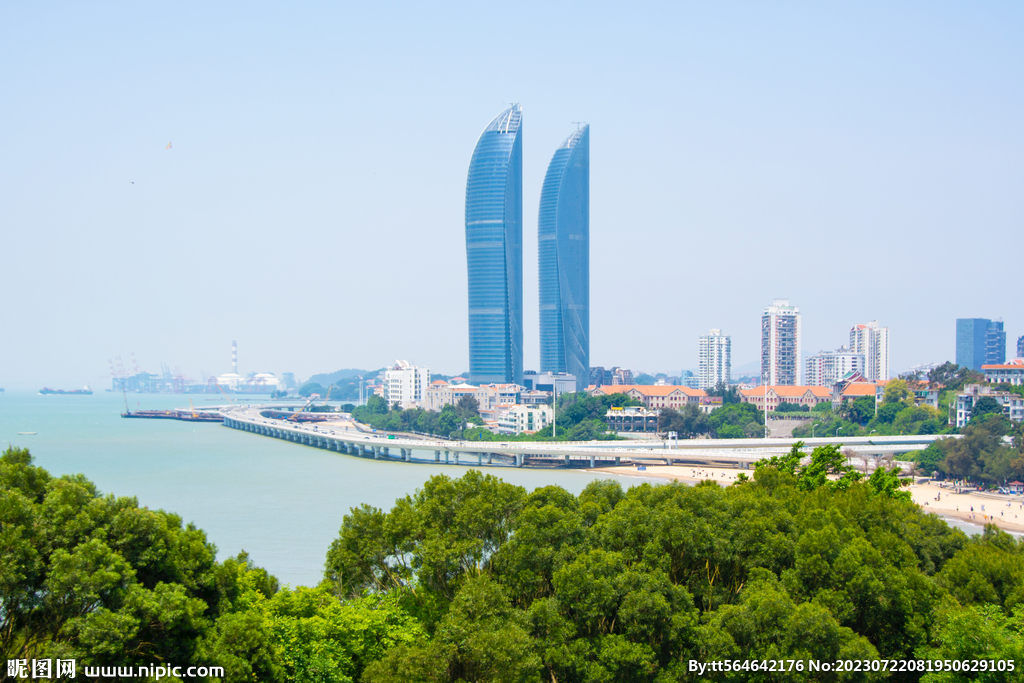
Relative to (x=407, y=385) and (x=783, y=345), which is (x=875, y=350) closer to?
(x=783, y=345)

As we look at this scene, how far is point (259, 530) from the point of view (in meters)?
18.5

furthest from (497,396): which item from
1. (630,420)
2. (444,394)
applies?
(630,420)

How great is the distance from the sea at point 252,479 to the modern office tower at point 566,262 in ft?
83.0

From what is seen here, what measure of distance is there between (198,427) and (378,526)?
5408 cm

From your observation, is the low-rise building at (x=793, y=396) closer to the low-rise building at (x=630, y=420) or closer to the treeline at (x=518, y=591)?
the low-rise building at (x=630, y=420)

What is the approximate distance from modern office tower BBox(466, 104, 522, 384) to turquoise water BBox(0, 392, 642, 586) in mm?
17858

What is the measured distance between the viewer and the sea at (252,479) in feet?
56.9

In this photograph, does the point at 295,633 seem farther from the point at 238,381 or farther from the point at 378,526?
the point at 238,381

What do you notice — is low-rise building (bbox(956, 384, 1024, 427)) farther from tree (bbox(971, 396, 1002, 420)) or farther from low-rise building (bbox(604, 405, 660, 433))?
low-rise building (bbox(604, 405, 660, 433))

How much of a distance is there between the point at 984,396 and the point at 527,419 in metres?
21.1

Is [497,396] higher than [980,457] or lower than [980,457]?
higher

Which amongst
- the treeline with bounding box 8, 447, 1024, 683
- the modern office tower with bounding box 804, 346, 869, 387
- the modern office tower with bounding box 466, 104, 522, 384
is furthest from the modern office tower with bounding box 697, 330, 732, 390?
the treeline with bounding box 8, 447, 1024, 683

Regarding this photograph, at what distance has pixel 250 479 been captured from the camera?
93.1 ft

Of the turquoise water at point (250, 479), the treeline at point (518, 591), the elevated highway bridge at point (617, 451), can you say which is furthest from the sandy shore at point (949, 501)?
the treeline at point (518, 591)
